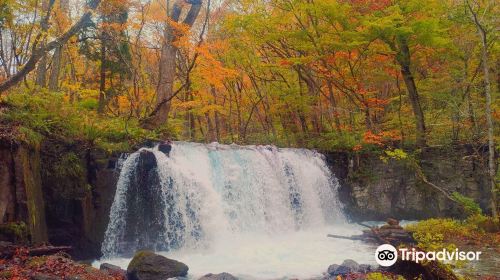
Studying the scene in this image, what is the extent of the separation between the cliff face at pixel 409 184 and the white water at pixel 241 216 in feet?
5.49

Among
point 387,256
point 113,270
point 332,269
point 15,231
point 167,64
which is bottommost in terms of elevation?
point 113,270

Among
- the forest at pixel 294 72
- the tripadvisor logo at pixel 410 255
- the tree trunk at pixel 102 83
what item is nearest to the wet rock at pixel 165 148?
the forest at pixel 294 72

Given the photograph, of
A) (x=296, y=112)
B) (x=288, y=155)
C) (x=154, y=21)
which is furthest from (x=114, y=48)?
(x=296, y=112)

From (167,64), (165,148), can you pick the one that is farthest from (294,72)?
(165,148)

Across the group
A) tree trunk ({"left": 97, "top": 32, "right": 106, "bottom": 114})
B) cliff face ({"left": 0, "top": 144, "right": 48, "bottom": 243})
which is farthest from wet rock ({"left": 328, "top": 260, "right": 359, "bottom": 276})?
tree trunk ({"left": 97, "top": 32, "right": 106, "bottom": 114})

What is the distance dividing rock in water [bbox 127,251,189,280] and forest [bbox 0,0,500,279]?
343cm

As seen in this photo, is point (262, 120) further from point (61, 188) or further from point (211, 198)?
point (61, 188)

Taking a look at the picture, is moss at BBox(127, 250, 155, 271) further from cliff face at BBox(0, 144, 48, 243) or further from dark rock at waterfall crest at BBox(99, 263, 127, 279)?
cliff face at BBox(0, 144, 48, 243)

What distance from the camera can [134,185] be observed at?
10695mm

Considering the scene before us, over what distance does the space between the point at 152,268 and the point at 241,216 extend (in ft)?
15.6

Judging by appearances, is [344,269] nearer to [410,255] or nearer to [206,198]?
[410,255]

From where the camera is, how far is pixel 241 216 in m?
11.9

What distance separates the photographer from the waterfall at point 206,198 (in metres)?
10.5

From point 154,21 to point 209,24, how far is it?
7.13 metres
